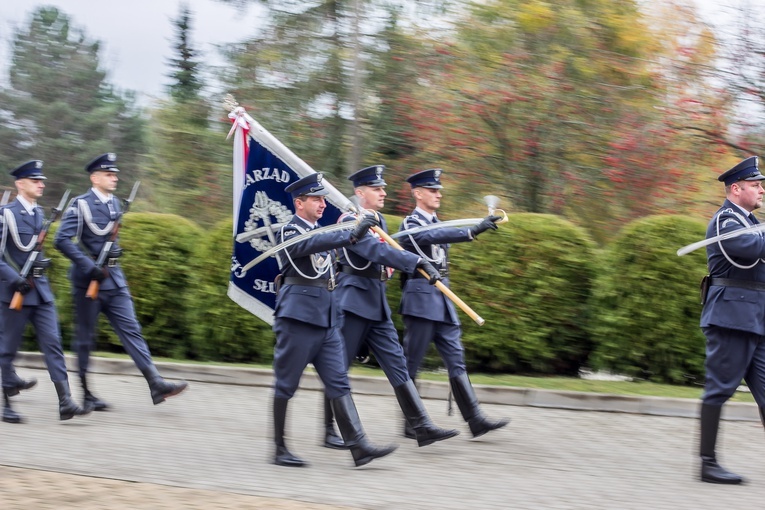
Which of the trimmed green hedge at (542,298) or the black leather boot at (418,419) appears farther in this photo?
the trimmed green hedge at (542,298)

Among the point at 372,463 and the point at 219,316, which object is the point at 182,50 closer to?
the point at 219,316

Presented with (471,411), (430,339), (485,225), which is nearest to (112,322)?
(430,339)

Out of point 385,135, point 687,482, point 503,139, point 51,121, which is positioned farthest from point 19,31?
point 687,482

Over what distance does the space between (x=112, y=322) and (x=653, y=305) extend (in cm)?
504

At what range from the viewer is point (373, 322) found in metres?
7.34

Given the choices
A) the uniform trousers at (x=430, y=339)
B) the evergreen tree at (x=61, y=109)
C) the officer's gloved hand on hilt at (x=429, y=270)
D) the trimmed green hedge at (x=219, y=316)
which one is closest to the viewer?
the officer's gloved hand on hilt at (x=429, y=270)

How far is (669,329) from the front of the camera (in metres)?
9.75

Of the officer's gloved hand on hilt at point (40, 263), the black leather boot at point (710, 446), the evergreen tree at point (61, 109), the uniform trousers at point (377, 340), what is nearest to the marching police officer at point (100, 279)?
the officer's gloved hand on hilt at point (40, 263)

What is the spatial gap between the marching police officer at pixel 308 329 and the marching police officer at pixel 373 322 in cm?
48

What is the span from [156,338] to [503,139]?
5.05 m

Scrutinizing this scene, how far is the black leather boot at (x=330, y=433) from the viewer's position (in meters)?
7.39

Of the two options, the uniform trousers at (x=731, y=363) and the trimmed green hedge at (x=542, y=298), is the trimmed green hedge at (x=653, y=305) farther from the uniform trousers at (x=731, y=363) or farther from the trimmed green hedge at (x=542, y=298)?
the uniform trousers at (x=731, y=363)

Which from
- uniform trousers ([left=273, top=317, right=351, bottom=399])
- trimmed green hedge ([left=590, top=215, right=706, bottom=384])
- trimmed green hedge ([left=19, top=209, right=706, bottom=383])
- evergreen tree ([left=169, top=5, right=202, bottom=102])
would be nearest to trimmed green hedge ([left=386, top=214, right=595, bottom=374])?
trimmed green hedge ([left=19, top=209, right=706, bottom=383])

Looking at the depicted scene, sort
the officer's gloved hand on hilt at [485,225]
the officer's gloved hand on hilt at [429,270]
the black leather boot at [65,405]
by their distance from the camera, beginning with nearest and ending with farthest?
the officer's gloved hand on hilt at [429,270] < the officer's gloved hand on hilt at [485,225] < the black leather boot at [65,405]
